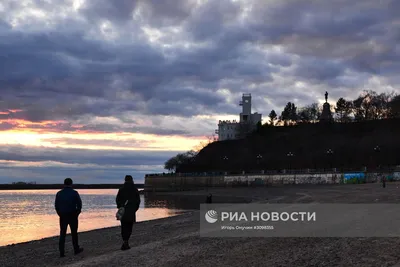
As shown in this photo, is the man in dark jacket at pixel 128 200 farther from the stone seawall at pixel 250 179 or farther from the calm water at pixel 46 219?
the stone seawall at pixel 250 179

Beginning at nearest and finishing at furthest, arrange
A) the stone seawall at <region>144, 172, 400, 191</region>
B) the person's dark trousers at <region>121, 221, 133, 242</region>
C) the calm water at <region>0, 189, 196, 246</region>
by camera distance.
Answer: the person's dark trousers at <region>121, 221, 133, 242</region> → the calm water at <region>0, 189, 196, 246</region> → the stone seawall at <region>144, 172, 400, 191</region>

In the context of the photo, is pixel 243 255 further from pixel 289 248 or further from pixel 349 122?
pixel 349 122

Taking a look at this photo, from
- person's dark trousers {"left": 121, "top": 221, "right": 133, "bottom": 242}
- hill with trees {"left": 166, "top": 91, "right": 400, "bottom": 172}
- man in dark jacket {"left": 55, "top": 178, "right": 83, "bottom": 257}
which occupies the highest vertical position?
hill with trees {"left": 166, "top": 91, "right": 400, "bottom": 172}

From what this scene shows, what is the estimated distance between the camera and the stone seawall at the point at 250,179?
96.8 meters

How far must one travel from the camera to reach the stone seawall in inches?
3811

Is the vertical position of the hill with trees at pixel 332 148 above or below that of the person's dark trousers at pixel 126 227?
above

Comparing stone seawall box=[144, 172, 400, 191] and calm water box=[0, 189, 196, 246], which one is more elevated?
stone seawall box=[144, 172, 400, 191]

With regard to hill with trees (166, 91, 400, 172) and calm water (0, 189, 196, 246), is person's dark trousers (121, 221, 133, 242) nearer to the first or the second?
calm water (0, 189, 196, 246)

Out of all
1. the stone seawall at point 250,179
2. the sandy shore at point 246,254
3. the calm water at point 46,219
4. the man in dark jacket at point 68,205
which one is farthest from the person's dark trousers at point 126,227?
the stone seawall at point 250,179

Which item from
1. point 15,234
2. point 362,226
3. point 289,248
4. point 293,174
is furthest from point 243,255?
point 293,174

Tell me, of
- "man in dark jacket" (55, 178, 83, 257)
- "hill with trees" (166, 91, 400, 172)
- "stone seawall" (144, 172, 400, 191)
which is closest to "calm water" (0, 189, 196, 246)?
"man in dark jacket" (55, 178, 83, 257)

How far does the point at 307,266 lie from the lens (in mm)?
10672

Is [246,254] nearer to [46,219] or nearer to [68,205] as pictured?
[68,205]

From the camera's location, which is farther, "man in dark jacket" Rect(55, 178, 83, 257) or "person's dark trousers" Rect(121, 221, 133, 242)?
"person's dark trousers" Rect(121, 221, 133, 242)
